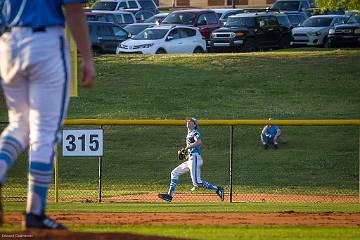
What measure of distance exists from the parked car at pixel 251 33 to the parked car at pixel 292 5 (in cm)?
996

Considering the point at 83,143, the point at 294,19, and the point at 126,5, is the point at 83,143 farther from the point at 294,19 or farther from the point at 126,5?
the point at 126,5

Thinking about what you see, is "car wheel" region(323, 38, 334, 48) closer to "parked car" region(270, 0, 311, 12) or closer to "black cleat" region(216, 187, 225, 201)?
"parked car" region(270, 0, 311, 12)

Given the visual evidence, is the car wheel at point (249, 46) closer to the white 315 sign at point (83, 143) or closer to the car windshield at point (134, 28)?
the car windshield at point (134, 28)

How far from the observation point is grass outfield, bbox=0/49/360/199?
2489cm

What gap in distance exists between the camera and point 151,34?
140 ft

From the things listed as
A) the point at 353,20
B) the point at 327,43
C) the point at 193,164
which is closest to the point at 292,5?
the point at 353,20

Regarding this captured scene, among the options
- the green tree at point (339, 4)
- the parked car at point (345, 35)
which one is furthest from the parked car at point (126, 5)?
the green tree at point (339, 4)

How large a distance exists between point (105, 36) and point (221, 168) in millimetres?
17697

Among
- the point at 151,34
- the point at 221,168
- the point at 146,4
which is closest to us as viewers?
the point at 221,168

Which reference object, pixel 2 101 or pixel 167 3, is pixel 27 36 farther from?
pixel 167 3

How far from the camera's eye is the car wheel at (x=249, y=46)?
45.2m

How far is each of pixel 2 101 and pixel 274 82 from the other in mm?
11196

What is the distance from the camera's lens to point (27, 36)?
7.04m

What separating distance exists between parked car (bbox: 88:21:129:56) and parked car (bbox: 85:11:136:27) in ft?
7.58
